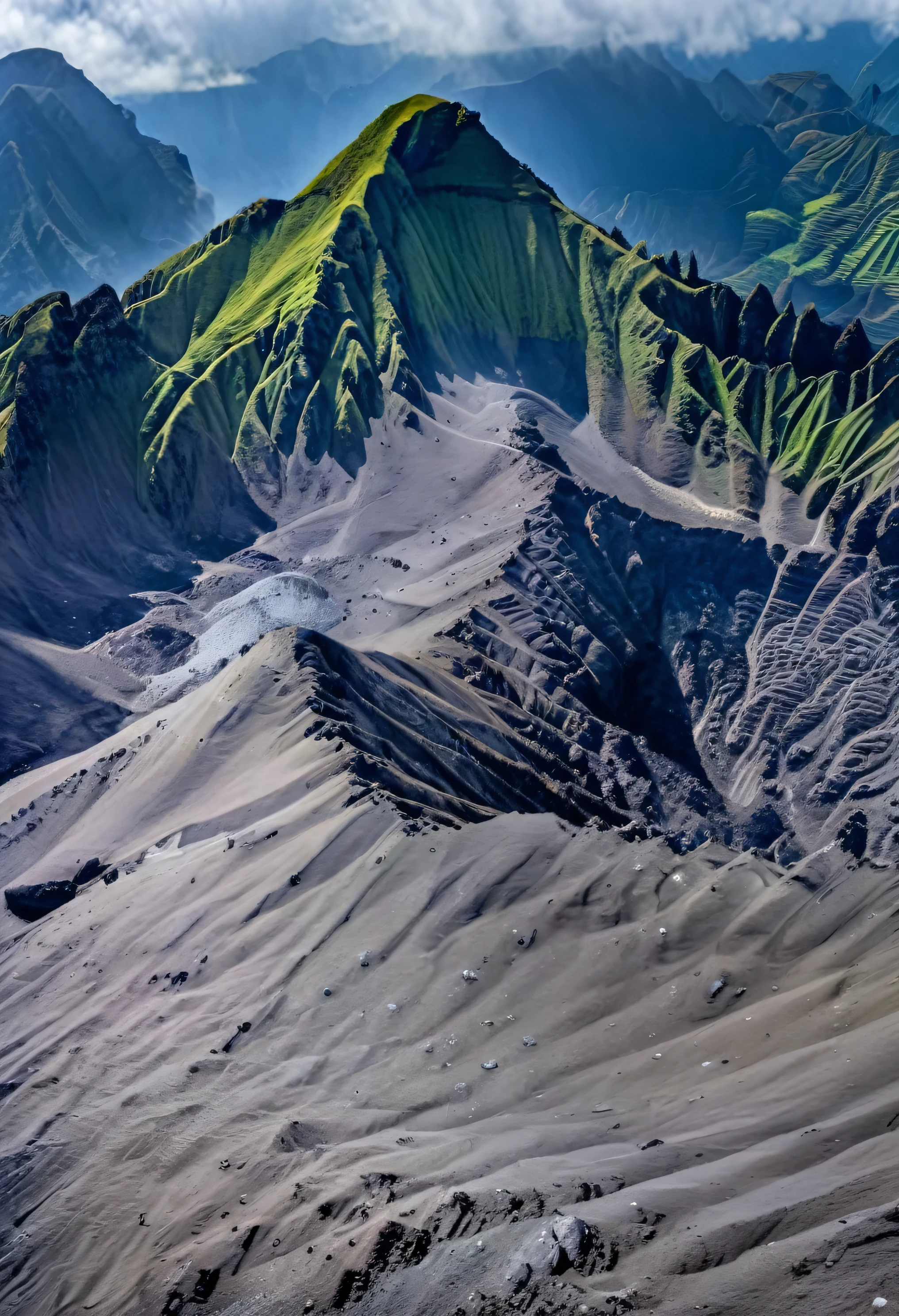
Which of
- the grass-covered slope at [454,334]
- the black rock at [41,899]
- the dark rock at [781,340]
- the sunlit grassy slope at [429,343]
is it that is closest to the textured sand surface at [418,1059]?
the black rock at [41,899]

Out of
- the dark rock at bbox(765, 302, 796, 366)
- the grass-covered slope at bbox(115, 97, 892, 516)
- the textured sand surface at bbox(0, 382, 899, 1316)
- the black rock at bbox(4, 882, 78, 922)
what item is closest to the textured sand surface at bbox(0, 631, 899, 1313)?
the textured sand surface at bbox(0, 382, 899, 1316)

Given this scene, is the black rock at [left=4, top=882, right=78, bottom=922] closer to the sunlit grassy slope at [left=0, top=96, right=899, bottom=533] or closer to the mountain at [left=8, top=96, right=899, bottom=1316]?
the mountain at [left=8, top=96, right=899, bottom=1316]

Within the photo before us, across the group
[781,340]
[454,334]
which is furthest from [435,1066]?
[454,334]

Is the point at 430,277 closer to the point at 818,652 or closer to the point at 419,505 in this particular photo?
the point at 419,505

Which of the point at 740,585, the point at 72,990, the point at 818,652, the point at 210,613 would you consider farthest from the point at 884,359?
the point at 72,990

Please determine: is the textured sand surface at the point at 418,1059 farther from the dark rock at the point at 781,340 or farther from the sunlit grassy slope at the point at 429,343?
the dark rock at the point at 781,340

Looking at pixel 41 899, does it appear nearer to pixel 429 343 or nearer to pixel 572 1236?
pixel 572 1236
